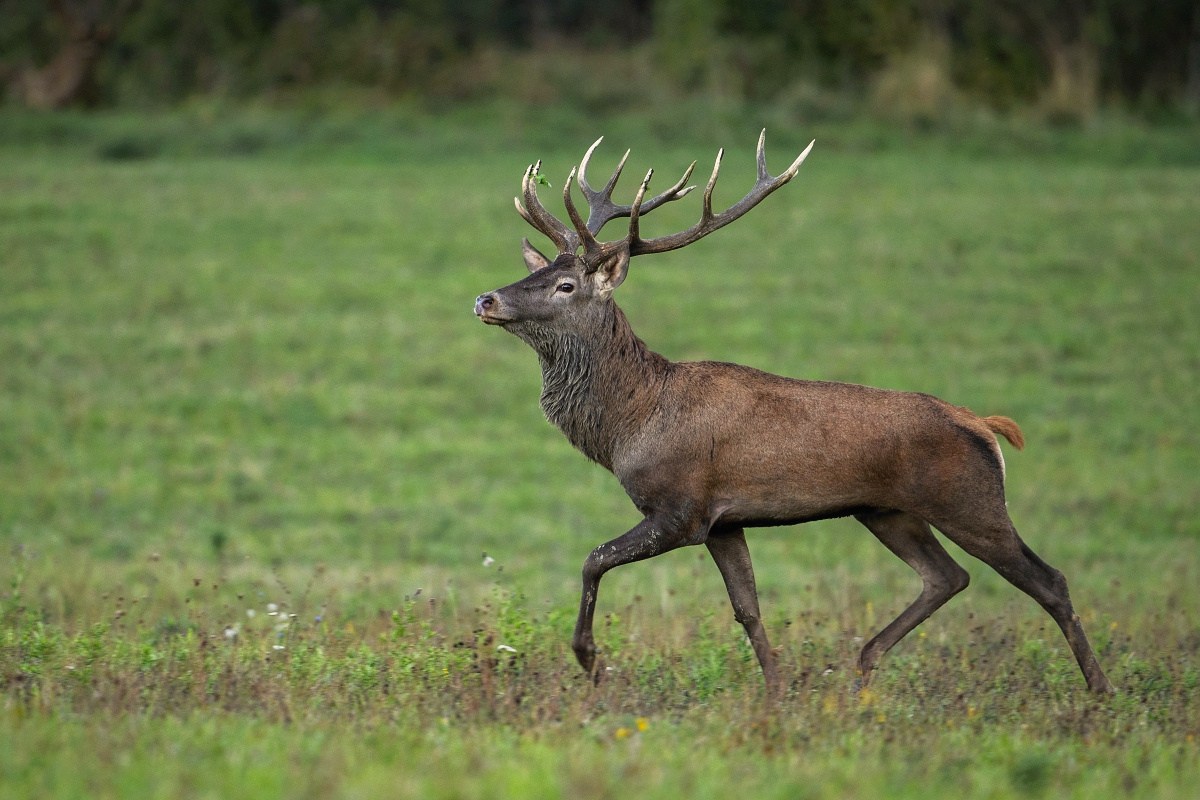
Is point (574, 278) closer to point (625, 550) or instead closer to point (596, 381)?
point (596, 381)

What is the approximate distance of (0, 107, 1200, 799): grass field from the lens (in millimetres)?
6113

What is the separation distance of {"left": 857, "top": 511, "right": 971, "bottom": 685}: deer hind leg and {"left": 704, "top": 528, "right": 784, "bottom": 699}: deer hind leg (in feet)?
2.11

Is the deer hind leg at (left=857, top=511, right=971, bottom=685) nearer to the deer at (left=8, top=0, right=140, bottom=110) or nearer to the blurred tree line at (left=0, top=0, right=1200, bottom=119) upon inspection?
the blurred tree line at (left=0, top=0, right=1200, bottom=119)

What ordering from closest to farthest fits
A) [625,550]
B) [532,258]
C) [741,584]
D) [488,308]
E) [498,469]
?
[625,550], [488,308], [741,584], [532,258], [498,469]

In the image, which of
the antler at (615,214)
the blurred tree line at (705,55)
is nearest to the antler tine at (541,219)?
the antler at (615,214)

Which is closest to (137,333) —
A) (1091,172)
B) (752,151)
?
(752,151)

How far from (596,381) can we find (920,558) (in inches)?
73.5

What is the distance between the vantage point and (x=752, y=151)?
25.0 metres

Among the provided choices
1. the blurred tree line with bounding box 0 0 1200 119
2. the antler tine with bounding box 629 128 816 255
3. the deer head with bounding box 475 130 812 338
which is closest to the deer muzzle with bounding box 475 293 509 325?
the deer head with bounding box 475 130 812 338

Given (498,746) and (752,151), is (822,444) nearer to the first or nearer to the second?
(498,746)

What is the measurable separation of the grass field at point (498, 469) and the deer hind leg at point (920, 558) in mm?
301

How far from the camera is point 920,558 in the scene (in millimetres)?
8367

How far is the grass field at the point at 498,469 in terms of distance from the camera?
6.11m

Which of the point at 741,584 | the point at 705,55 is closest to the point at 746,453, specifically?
the point at 741,584
